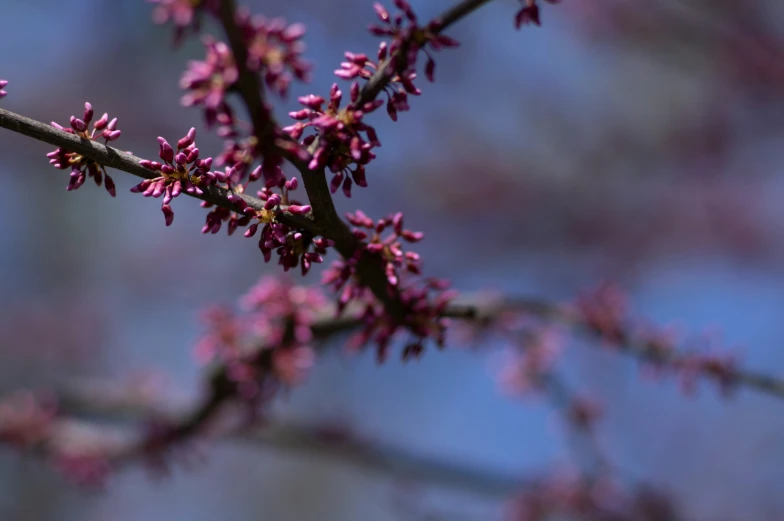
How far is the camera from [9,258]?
10.7 metres

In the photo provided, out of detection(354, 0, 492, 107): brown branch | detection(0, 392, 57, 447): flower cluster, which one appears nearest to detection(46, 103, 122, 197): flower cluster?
detection(354, 0, 492, 107): brown branch

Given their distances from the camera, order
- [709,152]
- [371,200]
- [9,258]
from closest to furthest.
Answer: [709,152]
[371,200]
[9,258]

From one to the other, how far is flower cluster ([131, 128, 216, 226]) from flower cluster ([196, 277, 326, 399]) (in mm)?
1100

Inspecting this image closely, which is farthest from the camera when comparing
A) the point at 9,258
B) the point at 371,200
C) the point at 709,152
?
the point at 9,258

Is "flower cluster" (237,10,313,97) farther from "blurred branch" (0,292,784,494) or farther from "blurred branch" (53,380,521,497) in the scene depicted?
"blurred branch" (53,380,521,497)

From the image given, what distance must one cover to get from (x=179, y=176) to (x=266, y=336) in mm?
1299

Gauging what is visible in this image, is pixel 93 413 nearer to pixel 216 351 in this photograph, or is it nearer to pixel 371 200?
pixel 216 351

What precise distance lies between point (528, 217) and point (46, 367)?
7152 mm

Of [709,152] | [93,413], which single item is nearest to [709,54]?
[709,152]

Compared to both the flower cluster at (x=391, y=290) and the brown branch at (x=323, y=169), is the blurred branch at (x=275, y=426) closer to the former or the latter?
the flower cluster at (x=391, y=290)

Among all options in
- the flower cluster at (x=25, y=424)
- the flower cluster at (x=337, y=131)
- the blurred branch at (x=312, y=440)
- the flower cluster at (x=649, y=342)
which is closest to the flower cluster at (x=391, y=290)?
the flower cluster at (x=337, y=131)

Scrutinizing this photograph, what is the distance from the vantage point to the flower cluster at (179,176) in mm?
1735

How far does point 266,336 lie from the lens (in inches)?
116

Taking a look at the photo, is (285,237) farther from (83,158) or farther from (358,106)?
(83,158)
